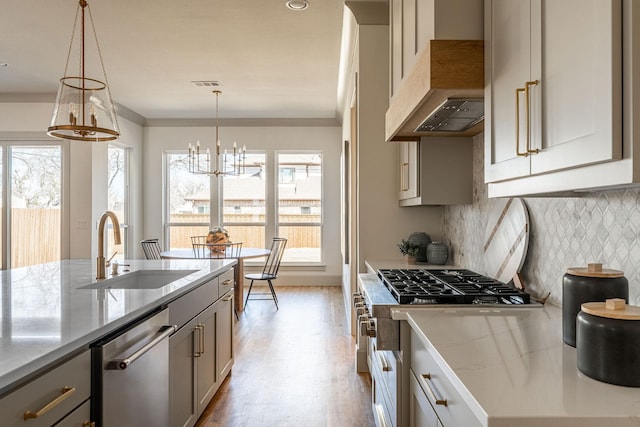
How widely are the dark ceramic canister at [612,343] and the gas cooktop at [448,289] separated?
78 centimetres

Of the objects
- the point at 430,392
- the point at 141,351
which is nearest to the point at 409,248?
the point at 430,392

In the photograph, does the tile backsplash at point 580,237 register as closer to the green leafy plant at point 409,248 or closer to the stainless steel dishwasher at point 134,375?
the green leafy plant at point 409,248

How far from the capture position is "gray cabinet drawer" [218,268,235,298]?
9.19 ft

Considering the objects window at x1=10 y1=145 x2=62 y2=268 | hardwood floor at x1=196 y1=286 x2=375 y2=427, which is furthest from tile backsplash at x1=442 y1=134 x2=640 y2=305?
window at x1=10 y1=145 x2=62 y2=268

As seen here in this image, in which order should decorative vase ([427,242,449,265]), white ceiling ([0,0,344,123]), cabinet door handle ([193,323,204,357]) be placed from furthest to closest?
white ceiling ([0,0,344,123])
decorative vase ([427,242,449,265])
cabinet door handle ([193,323,204,357])

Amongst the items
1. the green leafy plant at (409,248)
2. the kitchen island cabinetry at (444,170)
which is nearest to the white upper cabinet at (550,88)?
the kitchen island cabinetry at (444,170)

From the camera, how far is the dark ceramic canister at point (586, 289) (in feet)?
3.78

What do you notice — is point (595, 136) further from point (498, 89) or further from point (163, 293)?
point (163, 293)

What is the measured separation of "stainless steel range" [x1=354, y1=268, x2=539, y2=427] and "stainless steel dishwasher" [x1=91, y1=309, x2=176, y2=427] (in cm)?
85

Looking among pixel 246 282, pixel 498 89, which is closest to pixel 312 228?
pixel 246 282

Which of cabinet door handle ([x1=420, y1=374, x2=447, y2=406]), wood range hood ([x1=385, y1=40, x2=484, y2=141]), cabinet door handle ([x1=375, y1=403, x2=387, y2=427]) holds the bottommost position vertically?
cabinet door handle ([x1=375, y1=403, x2=387, y2=427])

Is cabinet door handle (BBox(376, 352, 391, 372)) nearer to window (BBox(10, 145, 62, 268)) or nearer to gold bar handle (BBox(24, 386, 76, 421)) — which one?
gold bar handle (BBox(24, 386, 76, 421))

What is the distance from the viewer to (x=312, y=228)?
7215 millimetres

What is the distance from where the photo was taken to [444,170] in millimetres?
2699
